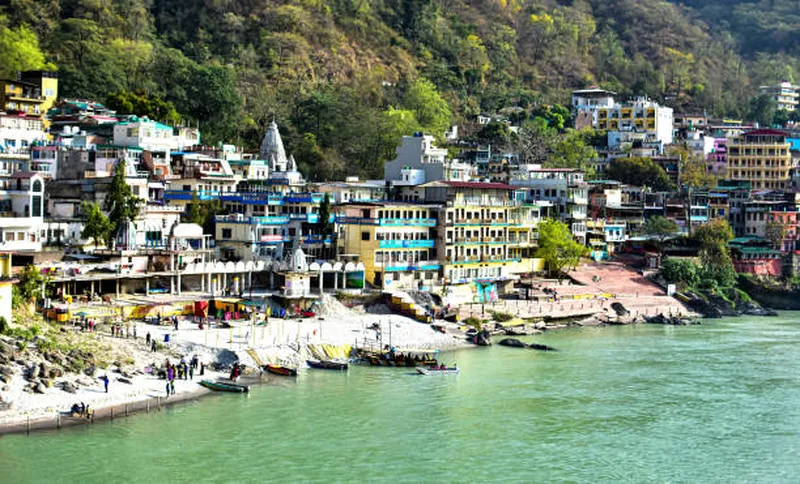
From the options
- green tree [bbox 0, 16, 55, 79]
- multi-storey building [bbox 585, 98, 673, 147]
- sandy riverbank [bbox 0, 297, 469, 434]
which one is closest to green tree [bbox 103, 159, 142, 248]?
sandy riverbank [bbox 0, 297, 469, 434]

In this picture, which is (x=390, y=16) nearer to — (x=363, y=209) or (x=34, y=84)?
(x=34, y=84)

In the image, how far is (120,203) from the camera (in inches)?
2320

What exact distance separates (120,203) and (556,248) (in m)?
28.0

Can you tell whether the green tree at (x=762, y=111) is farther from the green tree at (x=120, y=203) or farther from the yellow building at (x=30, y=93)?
the green tree at (x=120, y=203)

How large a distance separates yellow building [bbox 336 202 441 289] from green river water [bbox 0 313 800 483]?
36.7ft

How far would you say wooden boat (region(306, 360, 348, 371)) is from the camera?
1975 inches

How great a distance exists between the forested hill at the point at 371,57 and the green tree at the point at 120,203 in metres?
19.9

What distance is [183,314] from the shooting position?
180 feet

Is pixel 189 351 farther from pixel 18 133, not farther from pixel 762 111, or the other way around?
pixel 762 111

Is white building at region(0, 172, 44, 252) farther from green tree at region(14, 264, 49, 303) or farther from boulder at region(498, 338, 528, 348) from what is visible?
boulder at region(498, 338, 528, 348)

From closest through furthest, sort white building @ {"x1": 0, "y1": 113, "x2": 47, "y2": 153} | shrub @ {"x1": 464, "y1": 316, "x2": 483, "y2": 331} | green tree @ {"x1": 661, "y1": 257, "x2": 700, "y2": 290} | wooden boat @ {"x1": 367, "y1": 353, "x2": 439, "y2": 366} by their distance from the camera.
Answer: wooden boat @ {"x1": 367, "y1": 353, "x2": 439, "y2": 366}
shrub @ {"x1": 464, "y1": 316, "x2": 483, "y2": 331}
white building @ {"x1": 0, "y1": 113, "x2": 47, "y2": 153}
green tree @ {"x1": 661, "y1": 257, "x2": 700, "y2": 290}

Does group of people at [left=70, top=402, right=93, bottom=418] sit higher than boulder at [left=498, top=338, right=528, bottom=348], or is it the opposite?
boulder at [left=498, top=338, right=528, bottom=348]

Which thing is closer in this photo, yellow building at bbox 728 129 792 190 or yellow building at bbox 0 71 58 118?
yellow building at bbox 0 71 58 118

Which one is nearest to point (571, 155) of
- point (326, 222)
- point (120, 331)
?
point (326, 222)
